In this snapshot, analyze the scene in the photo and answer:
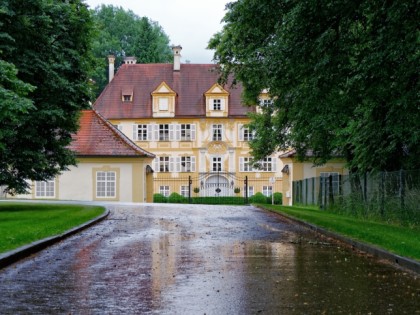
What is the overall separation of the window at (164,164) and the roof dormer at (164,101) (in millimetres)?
4354

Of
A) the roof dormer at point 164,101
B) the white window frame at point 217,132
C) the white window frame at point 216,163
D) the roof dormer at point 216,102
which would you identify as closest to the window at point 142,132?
the roof dormer at point 164,101

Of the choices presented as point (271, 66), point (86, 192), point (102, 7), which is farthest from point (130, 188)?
point (102, 7)

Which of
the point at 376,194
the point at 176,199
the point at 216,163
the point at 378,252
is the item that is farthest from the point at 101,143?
the point at 378,252

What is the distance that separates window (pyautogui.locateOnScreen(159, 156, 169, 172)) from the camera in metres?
66.2

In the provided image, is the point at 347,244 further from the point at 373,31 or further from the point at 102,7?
the point at 102,7

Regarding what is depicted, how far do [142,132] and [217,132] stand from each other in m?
7.59

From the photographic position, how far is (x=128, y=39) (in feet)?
310

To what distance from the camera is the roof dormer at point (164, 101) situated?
6594cm

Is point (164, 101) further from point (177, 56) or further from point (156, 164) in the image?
point (156, 164)

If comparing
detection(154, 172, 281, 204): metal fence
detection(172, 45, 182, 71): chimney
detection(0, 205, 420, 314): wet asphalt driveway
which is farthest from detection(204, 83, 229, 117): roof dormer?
detection(0, 205, 420, 314): wet asphalt driveway

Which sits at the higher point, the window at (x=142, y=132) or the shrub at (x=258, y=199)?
the window at (x=142, y=132)

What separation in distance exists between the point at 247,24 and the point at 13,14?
8.11 meters

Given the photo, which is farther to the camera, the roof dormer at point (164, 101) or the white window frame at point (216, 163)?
the white window frame at point (216, 163)

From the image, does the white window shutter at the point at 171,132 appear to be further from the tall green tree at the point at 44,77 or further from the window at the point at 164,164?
the tall green tree at the point at 44,77
